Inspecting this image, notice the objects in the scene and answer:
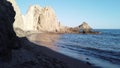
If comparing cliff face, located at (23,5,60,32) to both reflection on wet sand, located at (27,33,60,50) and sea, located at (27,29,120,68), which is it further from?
sea, located at (27,29,120,68)

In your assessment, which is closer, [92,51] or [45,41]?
[92,51]

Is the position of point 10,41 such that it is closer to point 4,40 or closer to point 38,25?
point 4,40

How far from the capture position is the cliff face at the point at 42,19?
314ft

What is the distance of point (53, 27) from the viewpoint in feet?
326

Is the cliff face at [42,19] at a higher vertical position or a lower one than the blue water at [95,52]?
higher

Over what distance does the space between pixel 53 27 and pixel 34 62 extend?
299 feet

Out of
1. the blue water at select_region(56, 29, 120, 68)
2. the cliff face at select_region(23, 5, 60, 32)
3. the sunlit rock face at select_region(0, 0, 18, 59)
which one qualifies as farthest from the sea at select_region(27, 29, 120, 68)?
the cliff face at select_region(23, 5, 60, 32)

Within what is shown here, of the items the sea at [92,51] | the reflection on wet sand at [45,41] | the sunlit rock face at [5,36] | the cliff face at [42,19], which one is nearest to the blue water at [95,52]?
the sea at [92,51]

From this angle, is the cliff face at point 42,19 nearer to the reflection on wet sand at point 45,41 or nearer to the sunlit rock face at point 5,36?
the reflection on wet sand at point 45,41

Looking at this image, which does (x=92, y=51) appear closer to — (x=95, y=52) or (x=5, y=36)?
(x=95, y=52)

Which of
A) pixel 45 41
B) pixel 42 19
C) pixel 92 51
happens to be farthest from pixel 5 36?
pixel 42 19

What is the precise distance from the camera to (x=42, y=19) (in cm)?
9831

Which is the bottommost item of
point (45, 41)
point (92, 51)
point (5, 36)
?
point (92, 51)

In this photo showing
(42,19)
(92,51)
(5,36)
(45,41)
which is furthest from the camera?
(42,19)
